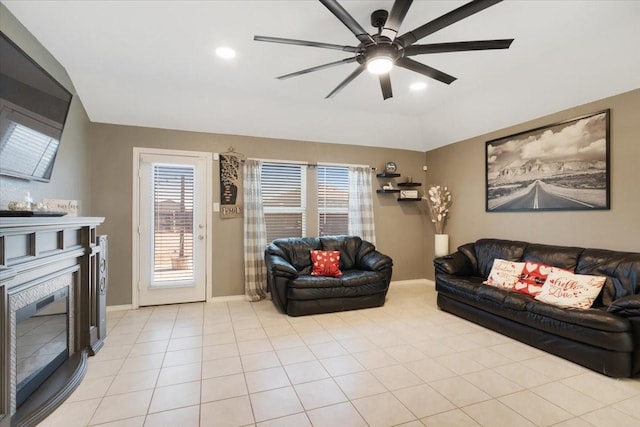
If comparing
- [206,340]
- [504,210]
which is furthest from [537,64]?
[206,340]

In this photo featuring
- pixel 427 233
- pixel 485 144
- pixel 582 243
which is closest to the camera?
pixel 582 243

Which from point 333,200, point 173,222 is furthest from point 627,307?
point 173,222

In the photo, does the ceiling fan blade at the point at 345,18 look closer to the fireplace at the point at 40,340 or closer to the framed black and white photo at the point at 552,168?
the fireplace at the point at 40,340

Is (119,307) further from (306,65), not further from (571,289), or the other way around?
(571,289)

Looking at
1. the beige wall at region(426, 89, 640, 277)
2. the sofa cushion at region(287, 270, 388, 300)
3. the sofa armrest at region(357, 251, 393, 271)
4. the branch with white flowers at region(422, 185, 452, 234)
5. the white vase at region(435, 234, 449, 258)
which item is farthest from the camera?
the branch with white flowers at region(422, 185, 452, 234)

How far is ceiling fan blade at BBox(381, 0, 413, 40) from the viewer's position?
5.69ft

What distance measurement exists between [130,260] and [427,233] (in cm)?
473

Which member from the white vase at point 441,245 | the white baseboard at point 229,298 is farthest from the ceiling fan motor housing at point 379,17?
the white baseboard at point 229,298

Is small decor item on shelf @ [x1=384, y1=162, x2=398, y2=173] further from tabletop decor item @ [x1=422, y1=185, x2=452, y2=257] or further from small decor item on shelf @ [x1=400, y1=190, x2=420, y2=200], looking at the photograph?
tabletop decor item @ [x1=422, y1=185, x2=452, y2=257]

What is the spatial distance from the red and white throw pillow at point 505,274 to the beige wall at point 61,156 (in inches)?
181

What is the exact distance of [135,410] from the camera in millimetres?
1962

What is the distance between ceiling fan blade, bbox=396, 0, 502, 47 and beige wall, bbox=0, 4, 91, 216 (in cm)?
289

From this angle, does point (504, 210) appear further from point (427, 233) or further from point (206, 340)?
point (206, 340)

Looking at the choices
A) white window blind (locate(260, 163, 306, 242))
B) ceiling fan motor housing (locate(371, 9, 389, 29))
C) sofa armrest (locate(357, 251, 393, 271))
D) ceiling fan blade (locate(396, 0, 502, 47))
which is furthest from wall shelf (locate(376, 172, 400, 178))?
ceiling fan blade (locate(396, 0, 502, 47))
